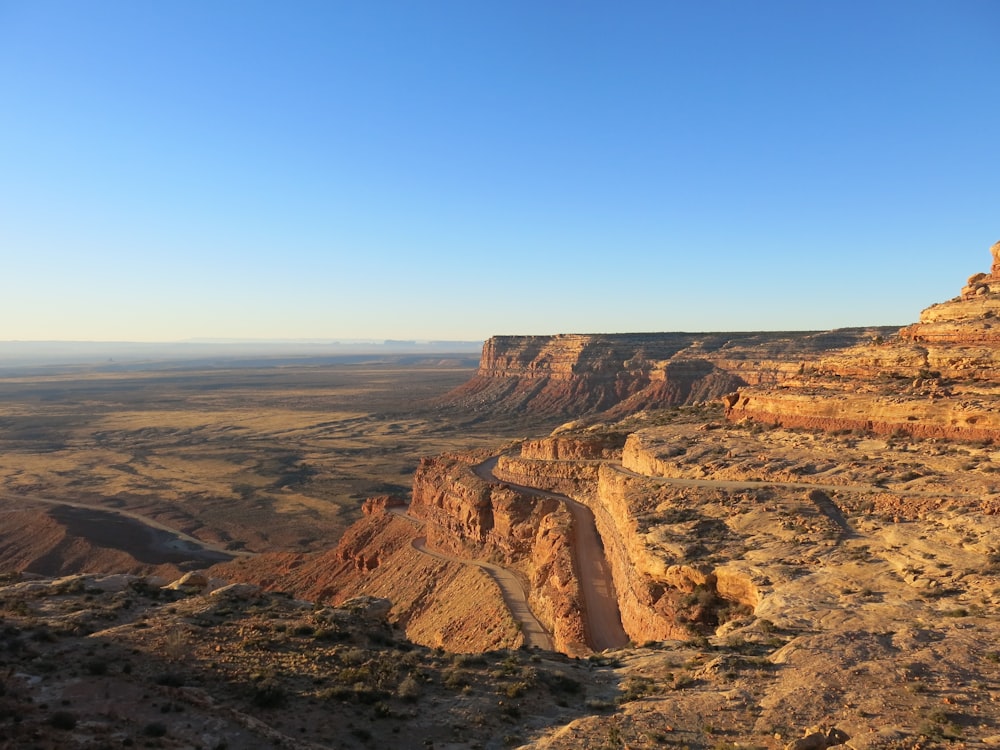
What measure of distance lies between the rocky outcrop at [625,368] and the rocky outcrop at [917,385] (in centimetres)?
7025

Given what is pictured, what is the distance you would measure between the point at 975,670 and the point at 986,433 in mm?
16440

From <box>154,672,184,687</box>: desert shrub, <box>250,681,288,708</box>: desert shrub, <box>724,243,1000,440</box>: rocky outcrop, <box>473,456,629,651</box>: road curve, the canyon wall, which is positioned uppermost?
<box>724,243,1000,440</box>: rocky outcrop

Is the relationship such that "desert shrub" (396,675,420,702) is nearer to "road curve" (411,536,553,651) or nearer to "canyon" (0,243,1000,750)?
"canyon" (0,243,1000,750)

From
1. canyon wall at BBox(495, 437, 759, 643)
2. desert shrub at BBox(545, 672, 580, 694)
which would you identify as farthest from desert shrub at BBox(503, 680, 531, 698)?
Result: canyon wall at BBox(495, 437, 759, 643)

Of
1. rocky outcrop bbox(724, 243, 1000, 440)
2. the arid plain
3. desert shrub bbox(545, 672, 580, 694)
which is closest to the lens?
desert shrub bbox(545, 672, 580, 694)

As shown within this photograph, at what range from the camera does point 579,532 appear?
121 feet

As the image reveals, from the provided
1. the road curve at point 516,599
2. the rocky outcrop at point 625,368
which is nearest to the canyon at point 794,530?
the road curve at point 516,599

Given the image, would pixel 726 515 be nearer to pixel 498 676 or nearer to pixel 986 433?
pixel 986 433

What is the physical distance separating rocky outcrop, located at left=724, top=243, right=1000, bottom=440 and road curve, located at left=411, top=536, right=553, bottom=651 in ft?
56.1

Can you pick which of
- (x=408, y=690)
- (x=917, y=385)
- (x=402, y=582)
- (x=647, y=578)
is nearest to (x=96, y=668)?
(x=408, y=690)

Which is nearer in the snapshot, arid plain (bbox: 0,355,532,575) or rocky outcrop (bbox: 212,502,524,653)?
rocky outcrop (bbox: 212,502,524,653)

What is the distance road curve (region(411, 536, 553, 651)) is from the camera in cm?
2919

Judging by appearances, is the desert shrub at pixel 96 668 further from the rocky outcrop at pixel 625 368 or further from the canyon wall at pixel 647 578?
the rocky outcrop at pixel 625 368

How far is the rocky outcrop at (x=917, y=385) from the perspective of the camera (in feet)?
96.4
